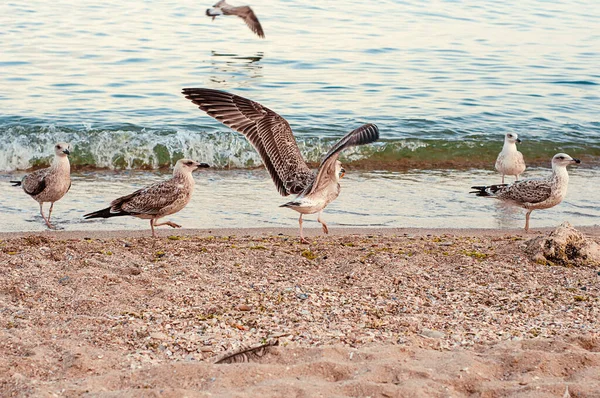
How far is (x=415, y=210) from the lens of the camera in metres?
10.0

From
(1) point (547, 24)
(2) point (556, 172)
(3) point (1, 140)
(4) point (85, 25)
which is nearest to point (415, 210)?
(2) point (556, 172)

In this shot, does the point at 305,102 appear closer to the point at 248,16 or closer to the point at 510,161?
the point at 510,161

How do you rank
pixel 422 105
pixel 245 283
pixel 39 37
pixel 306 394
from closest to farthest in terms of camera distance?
1. pixel 306 394
2. pixel 245 283
3. pixel 422 105
4. pixel 39 37

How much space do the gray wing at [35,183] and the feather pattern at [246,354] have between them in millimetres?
5166

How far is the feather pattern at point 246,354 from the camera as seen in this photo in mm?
4492

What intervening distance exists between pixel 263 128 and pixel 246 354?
3894mm

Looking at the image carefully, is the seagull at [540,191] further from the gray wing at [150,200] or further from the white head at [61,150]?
the white head at [61,150]

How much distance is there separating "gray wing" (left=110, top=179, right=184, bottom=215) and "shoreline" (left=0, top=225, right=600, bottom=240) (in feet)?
0.84

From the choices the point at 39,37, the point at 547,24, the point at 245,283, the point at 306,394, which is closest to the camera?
the point at 306,394

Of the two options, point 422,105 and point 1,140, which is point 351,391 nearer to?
point 1,140

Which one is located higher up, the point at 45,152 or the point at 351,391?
the point at 351,391

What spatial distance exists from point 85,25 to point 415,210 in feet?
56.9

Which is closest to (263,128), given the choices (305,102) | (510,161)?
(510,161)

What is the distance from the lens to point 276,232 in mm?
8633
